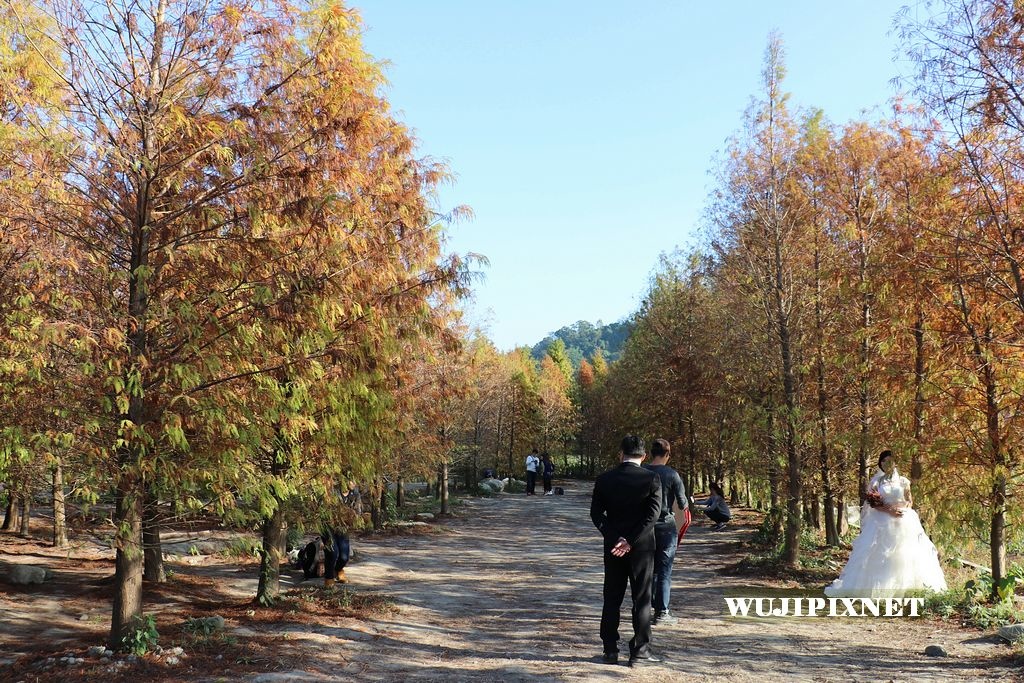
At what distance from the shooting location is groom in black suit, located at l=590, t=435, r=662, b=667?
6539mm

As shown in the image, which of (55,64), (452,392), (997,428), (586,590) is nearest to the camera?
(55,64)

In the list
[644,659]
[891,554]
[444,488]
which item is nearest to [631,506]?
[644,659]

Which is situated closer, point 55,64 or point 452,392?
point 55,64

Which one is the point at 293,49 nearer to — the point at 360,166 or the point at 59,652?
the point at 360,166

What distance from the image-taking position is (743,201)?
527 inches

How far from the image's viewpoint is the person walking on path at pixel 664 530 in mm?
8078

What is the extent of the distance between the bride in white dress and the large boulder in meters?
10.9

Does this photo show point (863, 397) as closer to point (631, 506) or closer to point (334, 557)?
point (631, 506)

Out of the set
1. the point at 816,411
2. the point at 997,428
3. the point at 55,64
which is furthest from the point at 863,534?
the point at 55,64

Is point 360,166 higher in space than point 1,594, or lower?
higher

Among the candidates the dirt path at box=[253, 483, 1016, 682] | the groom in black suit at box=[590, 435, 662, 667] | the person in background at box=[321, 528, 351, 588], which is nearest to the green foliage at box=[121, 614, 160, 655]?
the dirt path at box=[253, 483, 1016, 682]

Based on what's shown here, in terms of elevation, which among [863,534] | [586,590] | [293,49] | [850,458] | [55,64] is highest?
[293,49]

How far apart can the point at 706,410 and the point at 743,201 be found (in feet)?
22.8

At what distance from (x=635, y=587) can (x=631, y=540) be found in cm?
45
